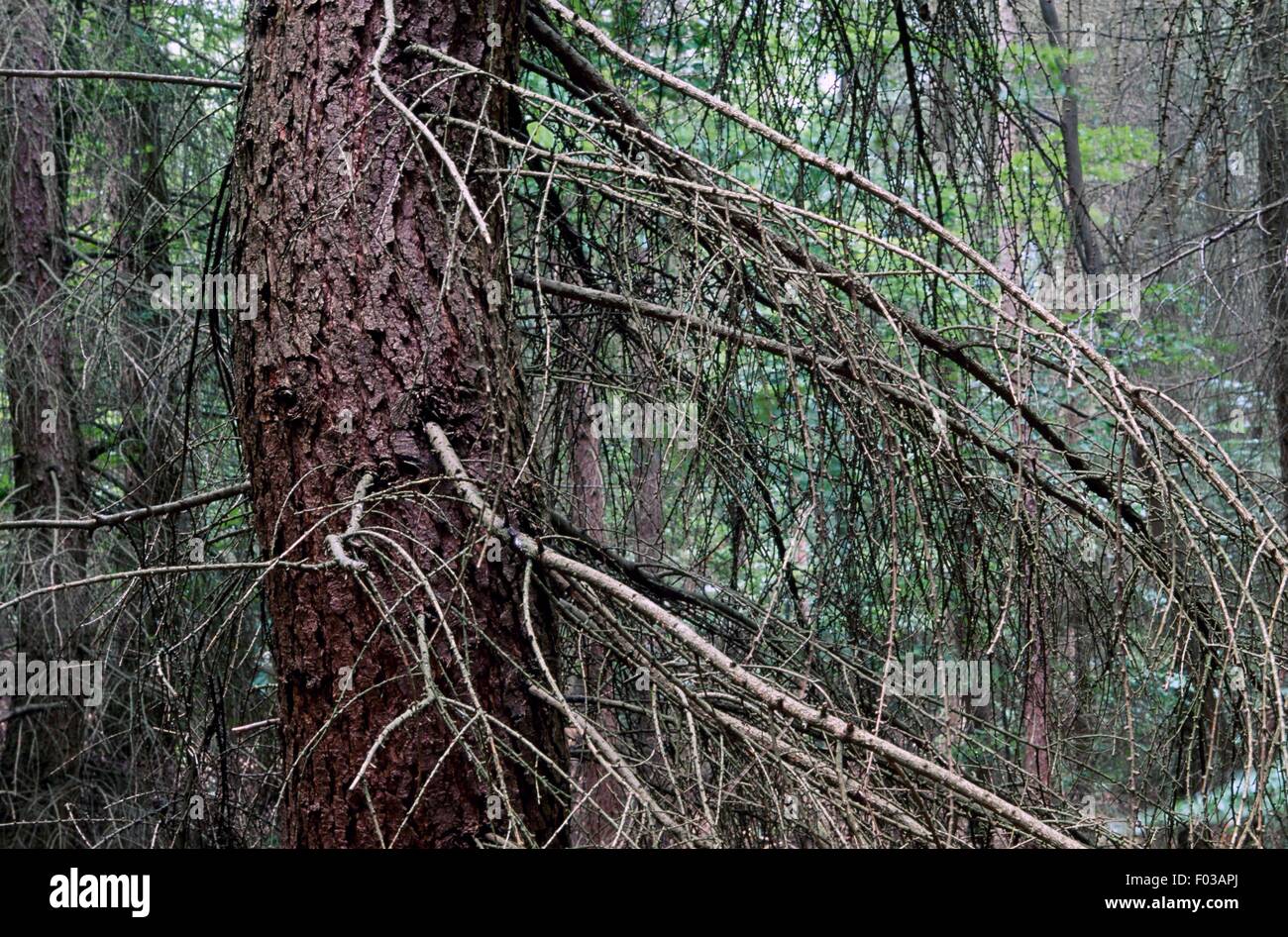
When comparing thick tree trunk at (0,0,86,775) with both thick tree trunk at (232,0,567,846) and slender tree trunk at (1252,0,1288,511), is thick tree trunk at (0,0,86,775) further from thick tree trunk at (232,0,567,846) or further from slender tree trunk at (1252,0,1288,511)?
slender tree trunk at (1252,0,1288,511)

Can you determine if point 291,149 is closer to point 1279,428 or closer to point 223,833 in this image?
point 223,833

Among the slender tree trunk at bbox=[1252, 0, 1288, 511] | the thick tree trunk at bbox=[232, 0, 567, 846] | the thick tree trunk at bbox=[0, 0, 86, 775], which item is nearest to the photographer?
the thick tree trunk at bbox=[232, 0, 567, 846]

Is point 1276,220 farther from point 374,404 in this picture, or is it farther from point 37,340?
point 37,340

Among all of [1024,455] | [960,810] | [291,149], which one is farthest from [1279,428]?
[291,149]

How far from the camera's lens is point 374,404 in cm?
199

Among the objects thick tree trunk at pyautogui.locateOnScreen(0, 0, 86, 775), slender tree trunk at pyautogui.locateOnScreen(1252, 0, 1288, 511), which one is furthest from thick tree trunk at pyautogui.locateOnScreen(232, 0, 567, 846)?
slender tree trunk at pyautogui.locateOnScreen(1252, 0, 1288, 511)

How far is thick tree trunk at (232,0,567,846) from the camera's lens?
1.90m

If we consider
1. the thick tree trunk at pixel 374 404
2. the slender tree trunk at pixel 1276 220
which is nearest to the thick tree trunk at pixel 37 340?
the thick tree trunk at pixel 374 404

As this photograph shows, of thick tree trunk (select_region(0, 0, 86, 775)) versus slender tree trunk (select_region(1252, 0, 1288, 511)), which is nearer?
thick tree trunk (select_region(0, 0, 86, 775))

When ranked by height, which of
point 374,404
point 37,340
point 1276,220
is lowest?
point 374,404

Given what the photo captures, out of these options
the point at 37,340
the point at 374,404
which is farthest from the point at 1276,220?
the point at 37,340

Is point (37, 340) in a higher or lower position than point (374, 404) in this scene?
higher

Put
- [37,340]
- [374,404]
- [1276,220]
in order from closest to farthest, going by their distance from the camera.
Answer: [374,404], [37,340], [1276,220]
